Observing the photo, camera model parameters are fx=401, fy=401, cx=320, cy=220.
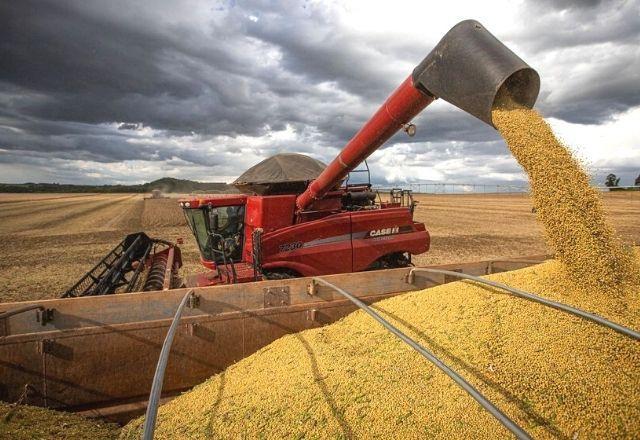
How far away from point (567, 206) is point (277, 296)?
8.46 ft

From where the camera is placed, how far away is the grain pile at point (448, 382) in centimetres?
227

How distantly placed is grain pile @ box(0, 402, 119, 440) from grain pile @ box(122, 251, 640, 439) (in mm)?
281

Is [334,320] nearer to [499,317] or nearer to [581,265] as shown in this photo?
[499,317]

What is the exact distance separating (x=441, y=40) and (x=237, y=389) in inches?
136

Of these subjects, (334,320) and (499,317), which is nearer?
(499,317)

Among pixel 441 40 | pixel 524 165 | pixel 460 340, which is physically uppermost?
pixel 441 40

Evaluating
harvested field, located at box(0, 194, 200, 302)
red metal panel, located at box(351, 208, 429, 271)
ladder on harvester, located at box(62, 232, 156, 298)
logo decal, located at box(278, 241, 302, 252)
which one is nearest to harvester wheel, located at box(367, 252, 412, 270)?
red metal panel, located at box(351, 208, 429, 271)

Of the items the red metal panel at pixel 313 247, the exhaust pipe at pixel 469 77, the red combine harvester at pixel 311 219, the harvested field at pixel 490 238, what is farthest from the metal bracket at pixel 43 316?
the harvested field at pixel 490 238

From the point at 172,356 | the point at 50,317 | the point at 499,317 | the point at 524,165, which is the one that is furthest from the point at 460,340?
the point at 50,317

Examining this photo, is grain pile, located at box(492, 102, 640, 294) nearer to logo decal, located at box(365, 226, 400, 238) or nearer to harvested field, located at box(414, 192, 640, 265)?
logo decal, located at box(365, 226, 400, 238)

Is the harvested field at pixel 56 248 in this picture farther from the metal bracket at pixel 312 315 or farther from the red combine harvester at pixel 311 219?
the metal bracket at pixel 312 315

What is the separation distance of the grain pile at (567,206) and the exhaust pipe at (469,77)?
0.60ft

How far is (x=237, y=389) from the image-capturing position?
306 cm

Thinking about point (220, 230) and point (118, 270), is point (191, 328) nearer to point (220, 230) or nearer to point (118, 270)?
point (220, 230)
